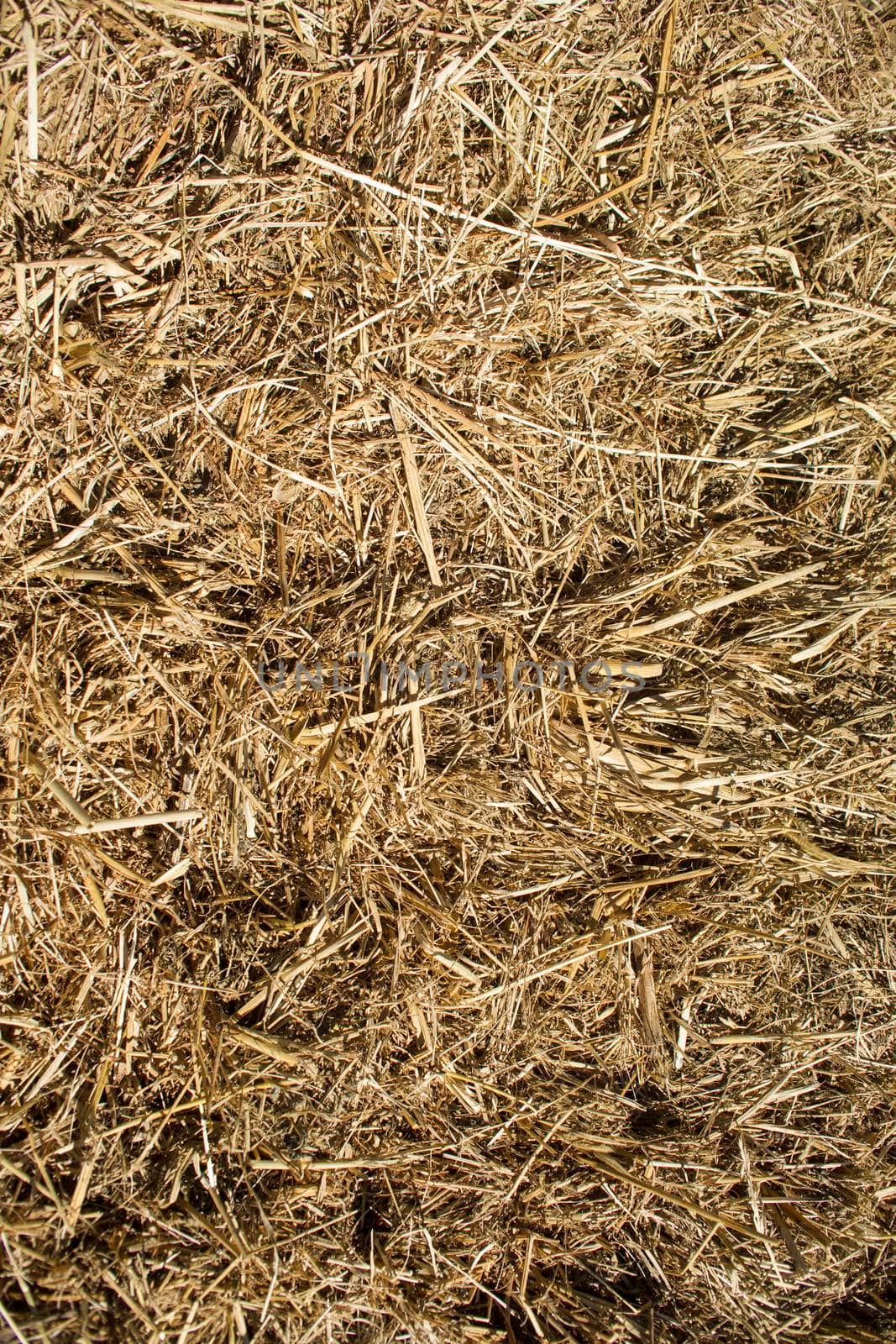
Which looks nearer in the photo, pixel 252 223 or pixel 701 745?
pixel 252 223

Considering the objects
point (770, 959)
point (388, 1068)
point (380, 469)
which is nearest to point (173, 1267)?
point (388, 1068)

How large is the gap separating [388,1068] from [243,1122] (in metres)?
0.27

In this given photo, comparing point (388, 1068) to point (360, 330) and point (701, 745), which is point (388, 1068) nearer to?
point (701, 745)

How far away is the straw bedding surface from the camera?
1349 millimetres

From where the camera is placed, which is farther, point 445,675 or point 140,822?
point 445,675

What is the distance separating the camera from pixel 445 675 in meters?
1.46

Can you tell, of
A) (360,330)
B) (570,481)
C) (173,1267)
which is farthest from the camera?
(570,481)

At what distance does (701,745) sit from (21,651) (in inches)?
49.7

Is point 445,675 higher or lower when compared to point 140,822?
higher

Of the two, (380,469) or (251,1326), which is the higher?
(380,469)

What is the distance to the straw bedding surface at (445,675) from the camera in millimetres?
1349

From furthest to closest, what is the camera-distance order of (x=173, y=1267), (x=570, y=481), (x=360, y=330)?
1. (x=570, y=481)
2. (x=360, y=330)
3. (x=173, y=1267)

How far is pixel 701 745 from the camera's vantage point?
1.49 metres

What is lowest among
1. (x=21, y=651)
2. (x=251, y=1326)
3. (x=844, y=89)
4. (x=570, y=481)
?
(x=251, y=1326)
